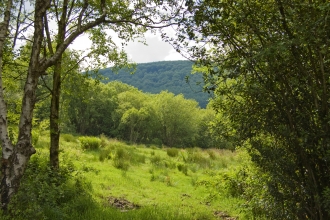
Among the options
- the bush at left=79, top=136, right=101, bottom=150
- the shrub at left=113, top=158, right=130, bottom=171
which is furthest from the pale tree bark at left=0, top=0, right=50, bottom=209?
the bush at left=79, top=136, right=101, bottom=150

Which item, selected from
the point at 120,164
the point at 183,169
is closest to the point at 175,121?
the point at 183,169

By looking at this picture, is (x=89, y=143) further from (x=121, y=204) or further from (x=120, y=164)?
(x=121, y=204)

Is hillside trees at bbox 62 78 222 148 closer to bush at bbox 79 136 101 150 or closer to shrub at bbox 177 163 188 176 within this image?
bush at bbox 79 136 101 150

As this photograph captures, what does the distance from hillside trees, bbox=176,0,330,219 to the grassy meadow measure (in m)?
2.36

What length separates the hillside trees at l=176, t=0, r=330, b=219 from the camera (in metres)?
3.44

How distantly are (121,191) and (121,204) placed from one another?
135 cm

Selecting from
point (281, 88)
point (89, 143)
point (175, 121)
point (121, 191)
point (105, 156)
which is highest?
point (281, 88)

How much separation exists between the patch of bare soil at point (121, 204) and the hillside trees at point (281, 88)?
11.7 feet

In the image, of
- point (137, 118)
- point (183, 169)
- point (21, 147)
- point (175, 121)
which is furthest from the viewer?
point (175, 121)

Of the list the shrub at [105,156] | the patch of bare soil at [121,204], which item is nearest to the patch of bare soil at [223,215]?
the patch of bare soil at [121,204]

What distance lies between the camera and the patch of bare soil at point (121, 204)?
688 cm

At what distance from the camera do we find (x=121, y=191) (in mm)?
8430

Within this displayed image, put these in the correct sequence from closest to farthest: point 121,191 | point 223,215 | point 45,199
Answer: point 45,199 < point 223,215 < point 121,191

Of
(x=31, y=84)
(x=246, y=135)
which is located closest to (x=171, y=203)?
(x=246, y=135)
